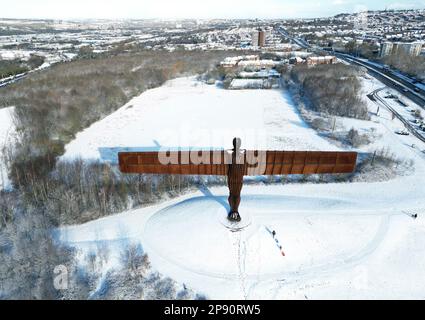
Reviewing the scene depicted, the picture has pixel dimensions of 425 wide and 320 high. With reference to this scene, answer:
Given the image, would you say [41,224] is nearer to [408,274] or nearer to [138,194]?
[138,194]

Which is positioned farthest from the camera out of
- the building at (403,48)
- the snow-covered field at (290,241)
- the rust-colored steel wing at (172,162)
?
the building at (403,48)

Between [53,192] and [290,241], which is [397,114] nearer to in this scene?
[290,241]

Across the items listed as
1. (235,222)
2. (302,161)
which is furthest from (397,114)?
(235,222)

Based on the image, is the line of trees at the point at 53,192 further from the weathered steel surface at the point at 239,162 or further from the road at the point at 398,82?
the road at the point at 398,82

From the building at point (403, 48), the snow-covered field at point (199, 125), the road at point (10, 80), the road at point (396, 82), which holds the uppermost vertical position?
the building at point (403, 48)

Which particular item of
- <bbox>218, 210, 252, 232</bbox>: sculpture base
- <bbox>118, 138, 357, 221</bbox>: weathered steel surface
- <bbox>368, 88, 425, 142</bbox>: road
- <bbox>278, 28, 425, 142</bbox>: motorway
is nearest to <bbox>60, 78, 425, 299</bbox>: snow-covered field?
<bbox>218, 210, 252, 232</bbox>: sculpture base

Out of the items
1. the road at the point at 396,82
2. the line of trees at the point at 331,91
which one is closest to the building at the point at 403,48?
the road at the point at 396,82
